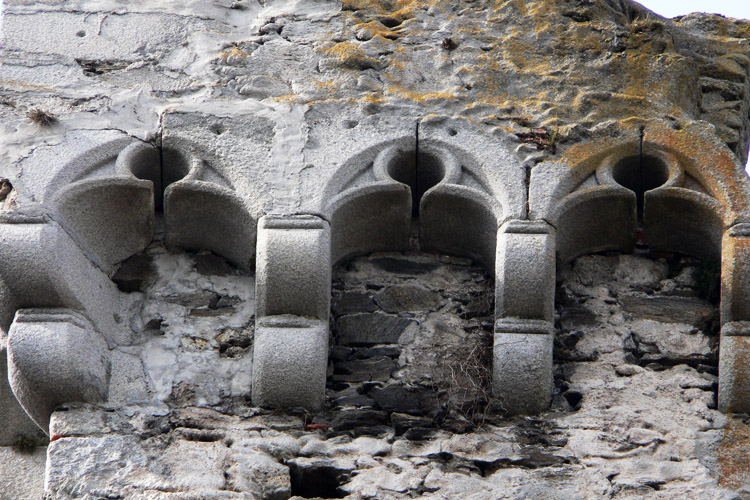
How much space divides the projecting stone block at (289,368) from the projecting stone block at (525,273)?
0.72 meters

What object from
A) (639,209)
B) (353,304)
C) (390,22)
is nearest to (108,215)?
(353,304)

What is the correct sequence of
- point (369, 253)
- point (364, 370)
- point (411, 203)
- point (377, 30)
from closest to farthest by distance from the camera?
point (364, 370)
point (411, 203)
point (369, 253)
point (377, 30)

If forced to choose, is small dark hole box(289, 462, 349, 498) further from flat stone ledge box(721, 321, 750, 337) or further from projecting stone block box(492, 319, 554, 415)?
flat stone ledge box(721, 321, 750, 337)

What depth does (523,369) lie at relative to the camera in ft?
17.6

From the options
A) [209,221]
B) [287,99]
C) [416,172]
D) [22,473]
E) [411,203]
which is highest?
[287,99]

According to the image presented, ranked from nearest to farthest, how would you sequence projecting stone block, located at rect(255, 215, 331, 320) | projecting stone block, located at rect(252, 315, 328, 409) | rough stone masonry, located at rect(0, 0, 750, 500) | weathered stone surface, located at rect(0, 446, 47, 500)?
rough stone masonry, located at rect(0, 0, 750, 500) → projecting stone block, located at rect(252, 315, 328, 409) → projecting stone block, located at rect(255, 215, 331, 320) → weathered stone surface, located at rect(0, 446, 47, 500)

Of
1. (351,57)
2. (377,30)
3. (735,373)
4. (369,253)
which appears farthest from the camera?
(377,30)

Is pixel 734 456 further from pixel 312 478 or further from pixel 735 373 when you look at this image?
pixel 312 478

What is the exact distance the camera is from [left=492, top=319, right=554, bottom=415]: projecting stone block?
537cm

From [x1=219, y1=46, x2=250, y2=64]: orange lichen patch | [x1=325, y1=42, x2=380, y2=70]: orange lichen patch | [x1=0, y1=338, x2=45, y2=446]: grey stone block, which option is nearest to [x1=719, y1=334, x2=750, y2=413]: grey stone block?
[x1=325, y1=42, x2=380, y2=70]: orange lichen patch

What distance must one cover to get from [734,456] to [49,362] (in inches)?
Answer: 99.1

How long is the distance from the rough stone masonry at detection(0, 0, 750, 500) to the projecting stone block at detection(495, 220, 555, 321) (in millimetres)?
11

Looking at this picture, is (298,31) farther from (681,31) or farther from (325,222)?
(681,31)

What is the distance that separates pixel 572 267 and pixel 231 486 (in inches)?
70.1
